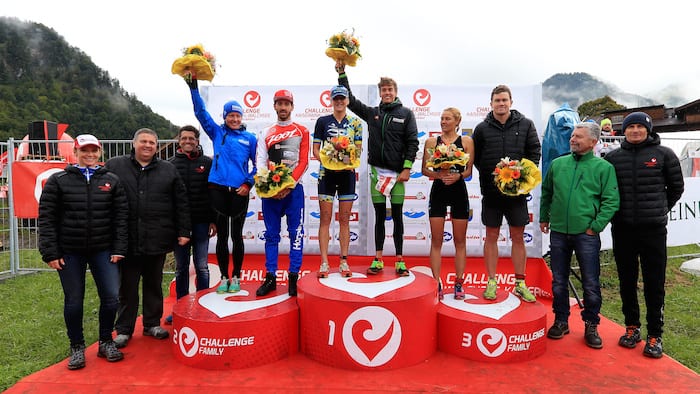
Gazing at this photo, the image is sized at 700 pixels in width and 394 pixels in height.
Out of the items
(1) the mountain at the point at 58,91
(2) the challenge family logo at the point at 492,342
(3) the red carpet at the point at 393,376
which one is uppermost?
(1) the mountain at the point at 58,91


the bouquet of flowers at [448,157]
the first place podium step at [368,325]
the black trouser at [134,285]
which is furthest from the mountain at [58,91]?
the bouquet of flowers at [448,157]

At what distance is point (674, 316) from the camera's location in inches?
202

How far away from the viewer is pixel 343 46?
4168 mm

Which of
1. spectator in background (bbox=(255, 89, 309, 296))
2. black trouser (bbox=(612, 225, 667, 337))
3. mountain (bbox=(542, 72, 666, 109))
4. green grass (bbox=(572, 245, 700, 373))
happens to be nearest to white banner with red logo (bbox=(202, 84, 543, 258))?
green grass (bbox=(572, 245, 700, 373))

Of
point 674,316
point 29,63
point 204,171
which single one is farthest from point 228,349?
point 29,63

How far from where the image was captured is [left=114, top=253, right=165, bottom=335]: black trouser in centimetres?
395

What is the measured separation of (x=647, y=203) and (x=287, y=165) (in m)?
3.24

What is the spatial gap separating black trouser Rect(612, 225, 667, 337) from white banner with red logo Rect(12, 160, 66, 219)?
7.71m

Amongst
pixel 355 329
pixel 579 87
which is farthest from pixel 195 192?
pixel 579 87

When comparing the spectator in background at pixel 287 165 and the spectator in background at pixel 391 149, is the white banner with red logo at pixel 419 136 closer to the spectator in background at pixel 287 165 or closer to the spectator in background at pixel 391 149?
the spectator in background at pixel 391 149

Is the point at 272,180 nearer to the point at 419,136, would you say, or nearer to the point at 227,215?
the point at 227,215

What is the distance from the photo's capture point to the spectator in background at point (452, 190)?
4.04 meters

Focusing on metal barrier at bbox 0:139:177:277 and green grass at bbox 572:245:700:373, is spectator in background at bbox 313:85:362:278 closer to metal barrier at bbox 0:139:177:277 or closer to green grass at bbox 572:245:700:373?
green grass at bbox 572:245:700:373

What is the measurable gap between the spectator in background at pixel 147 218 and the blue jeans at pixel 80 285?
1.10 feet
